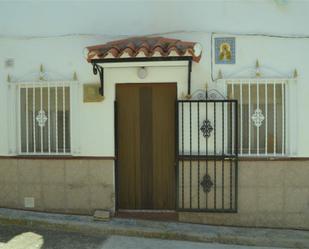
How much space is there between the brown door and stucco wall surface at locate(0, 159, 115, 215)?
0.30 m

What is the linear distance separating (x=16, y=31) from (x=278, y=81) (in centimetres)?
454

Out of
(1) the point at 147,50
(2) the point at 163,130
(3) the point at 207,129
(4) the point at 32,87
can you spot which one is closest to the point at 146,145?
(2) the point at 163,130

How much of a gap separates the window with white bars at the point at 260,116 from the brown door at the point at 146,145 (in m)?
1.16

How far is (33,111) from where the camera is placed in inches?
263

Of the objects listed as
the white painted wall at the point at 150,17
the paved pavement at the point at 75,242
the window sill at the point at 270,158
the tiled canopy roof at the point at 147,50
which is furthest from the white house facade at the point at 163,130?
the paved pavement at the point at 75,242

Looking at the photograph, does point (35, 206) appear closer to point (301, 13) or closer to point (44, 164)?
point (44, 164)

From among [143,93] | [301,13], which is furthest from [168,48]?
[301,13]

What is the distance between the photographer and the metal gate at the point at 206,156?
6.22 metres

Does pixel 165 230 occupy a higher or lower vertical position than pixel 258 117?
lower

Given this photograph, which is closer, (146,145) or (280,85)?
(280,85)

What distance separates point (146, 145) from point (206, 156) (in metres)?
1.06

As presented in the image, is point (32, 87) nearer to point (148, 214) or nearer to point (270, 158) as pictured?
point (148, 214)

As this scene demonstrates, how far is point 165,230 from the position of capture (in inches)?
231

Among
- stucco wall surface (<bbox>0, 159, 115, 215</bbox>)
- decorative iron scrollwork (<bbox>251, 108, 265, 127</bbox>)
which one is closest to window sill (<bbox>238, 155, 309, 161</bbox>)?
decorative iron scrollwork (<bbox>251, 108, 265, 127</bbox>)
